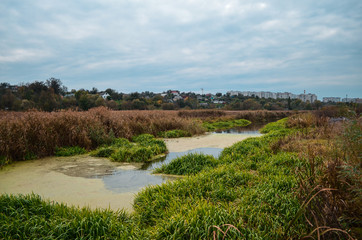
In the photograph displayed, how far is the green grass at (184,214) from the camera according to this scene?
253 centimetres

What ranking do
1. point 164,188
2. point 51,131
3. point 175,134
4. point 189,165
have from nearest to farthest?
point 164,188 → point 189,165 → point 51,131 → point 175,134

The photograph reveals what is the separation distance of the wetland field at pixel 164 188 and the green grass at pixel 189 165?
3cm

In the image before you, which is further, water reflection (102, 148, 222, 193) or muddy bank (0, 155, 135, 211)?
water reflection (102, 148, 222, 193)

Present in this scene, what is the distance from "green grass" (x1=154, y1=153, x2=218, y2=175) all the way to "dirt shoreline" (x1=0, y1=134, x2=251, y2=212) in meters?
1.15

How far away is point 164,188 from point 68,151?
476 centimetres

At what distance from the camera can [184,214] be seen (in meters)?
2.81

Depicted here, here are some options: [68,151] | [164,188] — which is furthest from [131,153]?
[164,188]

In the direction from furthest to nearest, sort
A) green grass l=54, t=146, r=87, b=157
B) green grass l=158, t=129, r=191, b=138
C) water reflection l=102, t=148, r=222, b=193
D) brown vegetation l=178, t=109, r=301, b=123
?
brown vegetation l=178, t=109, r=301, b=123, green grass l=158, t=129, r=191, b=138, green grass l=54, t=146, r=87, b=157, water reflection l=102, t=148, r=222, b=193

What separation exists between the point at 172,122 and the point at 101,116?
4471 millimetres

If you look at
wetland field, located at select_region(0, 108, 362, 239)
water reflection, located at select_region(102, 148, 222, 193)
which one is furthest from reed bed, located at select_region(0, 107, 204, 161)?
water reflection, located at select_region(102, 148, 222, 193)

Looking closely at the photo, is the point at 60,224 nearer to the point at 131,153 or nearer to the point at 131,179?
the point at 131,179

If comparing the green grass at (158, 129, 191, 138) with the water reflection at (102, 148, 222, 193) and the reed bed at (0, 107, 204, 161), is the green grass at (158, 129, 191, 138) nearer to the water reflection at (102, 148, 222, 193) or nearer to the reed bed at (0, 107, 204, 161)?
the reed bed at (0, 107, 204, 161)

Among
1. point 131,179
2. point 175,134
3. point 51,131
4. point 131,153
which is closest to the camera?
point 131,179

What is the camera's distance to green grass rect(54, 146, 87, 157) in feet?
23.6
